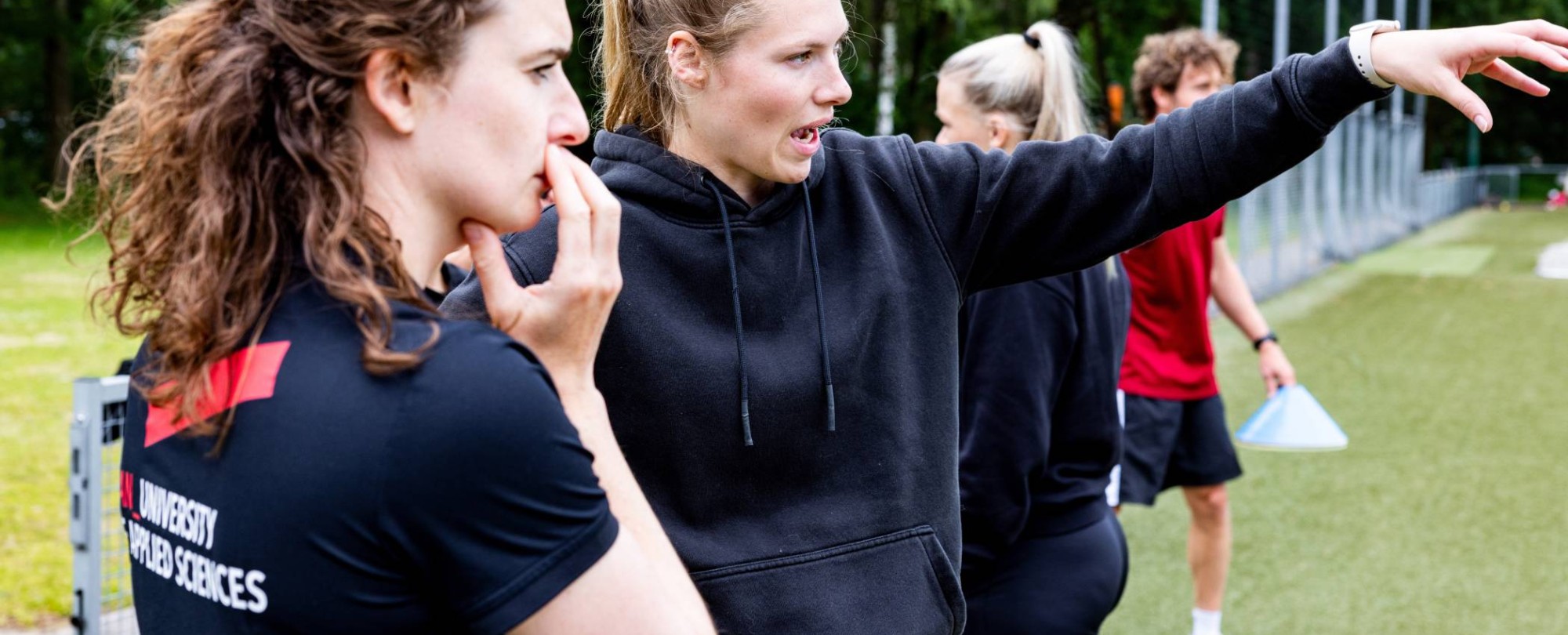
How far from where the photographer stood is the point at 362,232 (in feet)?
4.42

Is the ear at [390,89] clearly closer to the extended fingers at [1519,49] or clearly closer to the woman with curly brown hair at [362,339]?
the woman with curly brown hair at [362,339]

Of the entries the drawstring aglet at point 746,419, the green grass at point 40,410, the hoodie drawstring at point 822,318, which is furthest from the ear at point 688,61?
the green grass at point 40,410

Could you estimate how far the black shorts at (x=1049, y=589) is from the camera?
3133 millimetres

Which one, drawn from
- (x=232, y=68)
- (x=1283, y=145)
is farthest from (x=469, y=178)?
(x=1283, y=145)

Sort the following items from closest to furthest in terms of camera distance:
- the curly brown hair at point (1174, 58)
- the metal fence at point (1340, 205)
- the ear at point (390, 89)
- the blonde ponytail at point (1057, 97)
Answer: the ear at point (390, 89) → the blonde ponytail at point (1057, 97) → the curly brown hair at point (1174, 58) → the metal fence at point (1340, 205)

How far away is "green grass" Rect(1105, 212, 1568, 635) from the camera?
5.36 m

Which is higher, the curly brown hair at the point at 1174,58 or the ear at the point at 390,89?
the ear at the point at 390,89

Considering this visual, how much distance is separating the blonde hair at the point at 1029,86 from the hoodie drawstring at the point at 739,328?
1.65 metres

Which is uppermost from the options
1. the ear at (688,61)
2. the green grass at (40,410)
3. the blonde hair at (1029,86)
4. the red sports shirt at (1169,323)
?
the ear at (688,61)

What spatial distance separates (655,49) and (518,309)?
82cm

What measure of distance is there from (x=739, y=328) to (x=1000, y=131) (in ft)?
5.75

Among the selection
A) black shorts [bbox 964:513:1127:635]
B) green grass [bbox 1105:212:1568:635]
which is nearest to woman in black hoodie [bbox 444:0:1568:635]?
black shorts [bbox 964:513:1127:635]

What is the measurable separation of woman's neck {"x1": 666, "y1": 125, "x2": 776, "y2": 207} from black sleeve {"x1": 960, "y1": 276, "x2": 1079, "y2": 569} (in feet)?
3.63

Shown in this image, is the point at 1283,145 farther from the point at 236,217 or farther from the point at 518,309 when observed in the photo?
the point at 236,217
